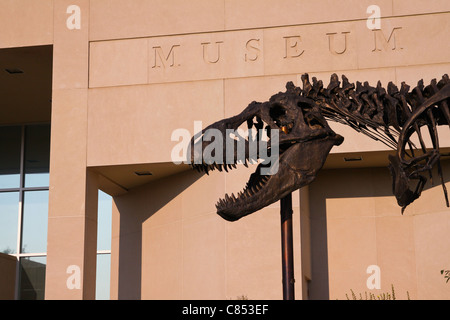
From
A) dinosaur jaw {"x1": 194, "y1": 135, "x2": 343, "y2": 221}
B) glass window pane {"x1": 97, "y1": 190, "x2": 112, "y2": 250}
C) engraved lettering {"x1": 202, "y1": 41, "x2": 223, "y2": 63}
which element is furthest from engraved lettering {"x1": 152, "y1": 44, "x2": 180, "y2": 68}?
dinosaur jaw {"x1": 194, "y1": 135, "x2": 343, "y2": 221}

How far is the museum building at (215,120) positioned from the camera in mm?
17688

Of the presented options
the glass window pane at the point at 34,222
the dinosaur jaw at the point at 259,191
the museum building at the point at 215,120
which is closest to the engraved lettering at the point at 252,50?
the museum building at the point at 215,120

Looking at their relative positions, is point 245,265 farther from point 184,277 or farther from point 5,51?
point 5,51

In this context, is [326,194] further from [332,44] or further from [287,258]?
[287,258]

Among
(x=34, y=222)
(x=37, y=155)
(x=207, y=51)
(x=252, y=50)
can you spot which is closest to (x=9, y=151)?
(x=37, y=155)

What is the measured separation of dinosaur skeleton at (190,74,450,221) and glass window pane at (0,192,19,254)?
18123 mm

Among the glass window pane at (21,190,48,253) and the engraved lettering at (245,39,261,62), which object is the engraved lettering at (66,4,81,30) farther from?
the glass window pane at (21,190,48,253)

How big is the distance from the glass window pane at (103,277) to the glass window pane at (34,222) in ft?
7.83

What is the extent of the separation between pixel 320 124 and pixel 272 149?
784 mm

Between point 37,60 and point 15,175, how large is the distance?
7173mm

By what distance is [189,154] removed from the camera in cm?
855

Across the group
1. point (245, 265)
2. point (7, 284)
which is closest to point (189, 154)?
point (245, 265)

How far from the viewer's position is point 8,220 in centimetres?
2573

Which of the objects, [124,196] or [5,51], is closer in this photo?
[5,51]
